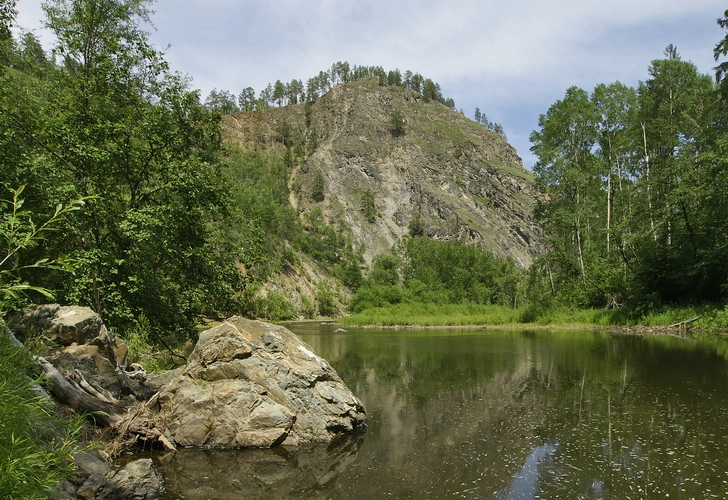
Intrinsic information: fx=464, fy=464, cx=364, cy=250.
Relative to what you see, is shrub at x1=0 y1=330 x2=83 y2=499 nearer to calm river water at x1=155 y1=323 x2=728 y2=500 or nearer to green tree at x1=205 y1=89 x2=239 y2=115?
calm river water at x1=155 y1=323 x2=728 y2=500

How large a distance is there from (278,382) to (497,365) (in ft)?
42.7

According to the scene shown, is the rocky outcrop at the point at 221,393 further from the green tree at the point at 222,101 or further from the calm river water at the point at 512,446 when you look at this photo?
the green tree at the point at 222,101

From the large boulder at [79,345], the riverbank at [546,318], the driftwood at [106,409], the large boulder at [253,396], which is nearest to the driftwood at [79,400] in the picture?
the driftwood at [106,409]

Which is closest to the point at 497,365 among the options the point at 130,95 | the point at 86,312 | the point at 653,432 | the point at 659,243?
the point at 653,432

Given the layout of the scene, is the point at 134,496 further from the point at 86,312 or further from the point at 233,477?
the point at 86,312

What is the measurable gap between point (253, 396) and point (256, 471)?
2164 millimetres

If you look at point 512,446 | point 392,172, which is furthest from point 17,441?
point 392,172

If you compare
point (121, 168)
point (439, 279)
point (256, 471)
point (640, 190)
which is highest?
point (640, 190)

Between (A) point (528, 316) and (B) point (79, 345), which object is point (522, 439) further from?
(A) point (528, 316)

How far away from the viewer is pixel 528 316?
1881 inches

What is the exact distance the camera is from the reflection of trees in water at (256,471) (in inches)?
329

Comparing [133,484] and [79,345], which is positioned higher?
[79,345]

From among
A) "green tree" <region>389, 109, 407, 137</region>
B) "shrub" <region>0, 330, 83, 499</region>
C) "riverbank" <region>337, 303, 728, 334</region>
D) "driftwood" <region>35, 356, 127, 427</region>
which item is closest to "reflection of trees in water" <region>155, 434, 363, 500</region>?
"driftwood" <region>35, 356, 127, 427</region>

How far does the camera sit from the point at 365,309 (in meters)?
72.5
